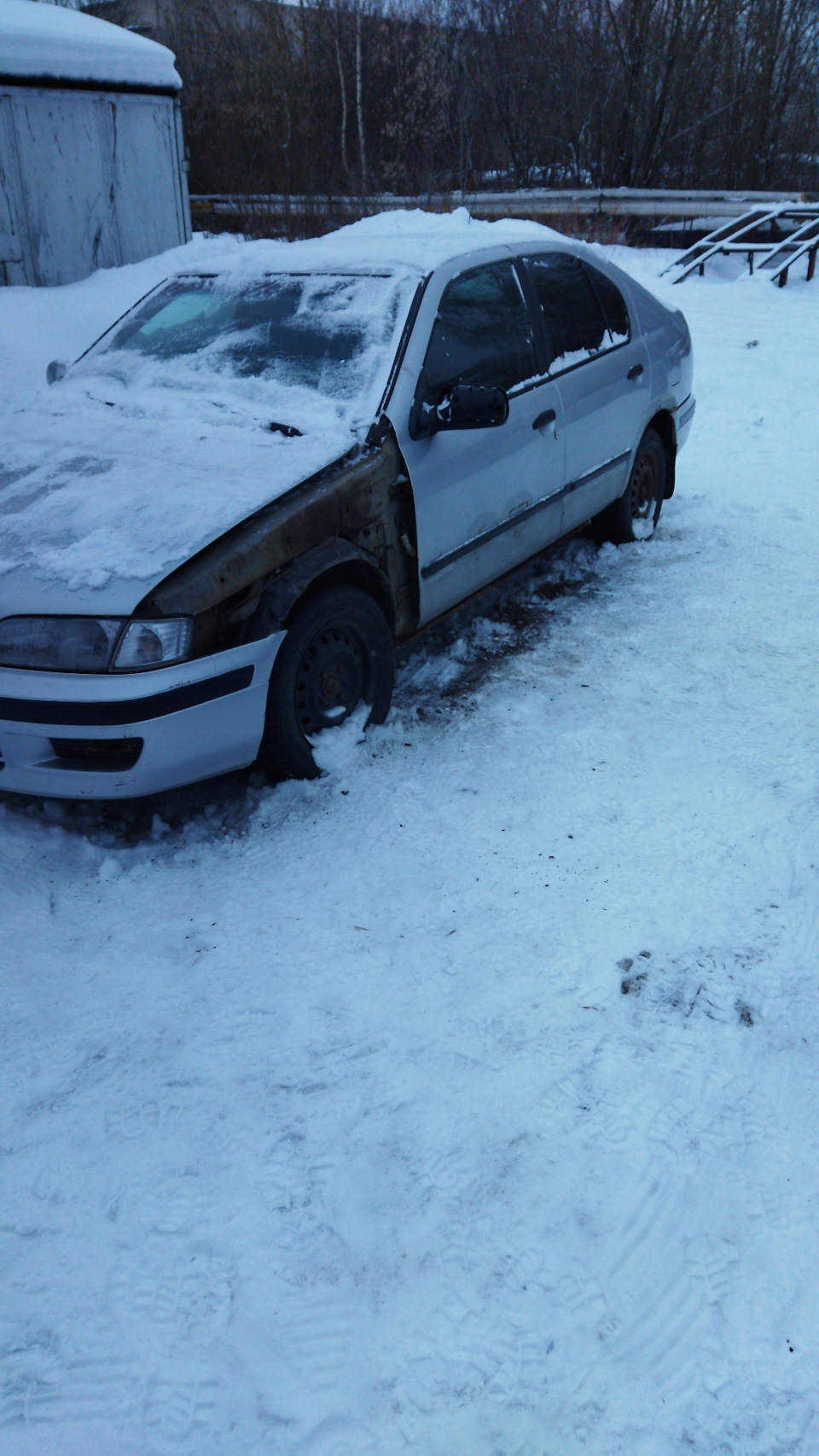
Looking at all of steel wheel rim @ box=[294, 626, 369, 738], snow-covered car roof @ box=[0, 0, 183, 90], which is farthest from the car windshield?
snow-covered car roof @ box=[0, 0, 183, 90]

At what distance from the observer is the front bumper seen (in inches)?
117

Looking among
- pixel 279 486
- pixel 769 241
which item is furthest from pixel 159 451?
pixel 769 241

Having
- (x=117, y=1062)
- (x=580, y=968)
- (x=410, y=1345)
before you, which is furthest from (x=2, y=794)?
(x=410, y=1345)

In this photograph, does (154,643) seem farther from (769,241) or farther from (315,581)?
(769,241)

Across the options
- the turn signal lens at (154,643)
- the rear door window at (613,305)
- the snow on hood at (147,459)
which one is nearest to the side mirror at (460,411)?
the snow on hood at (147,459)

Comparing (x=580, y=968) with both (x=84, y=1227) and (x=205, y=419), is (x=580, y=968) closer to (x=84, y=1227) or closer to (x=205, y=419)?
(x=84, y=1227)

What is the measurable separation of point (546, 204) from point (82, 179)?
974 cm

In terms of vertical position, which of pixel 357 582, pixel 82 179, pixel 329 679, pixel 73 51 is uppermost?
pixel 73 51

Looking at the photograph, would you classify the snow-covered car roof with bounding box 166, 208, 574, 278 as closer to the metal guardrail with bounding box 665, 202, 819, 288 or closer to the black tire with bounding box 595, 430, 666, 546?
the black tire with bounding box 595, 430, 666, 546

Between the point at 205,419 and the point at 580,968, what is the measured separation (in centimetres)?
235

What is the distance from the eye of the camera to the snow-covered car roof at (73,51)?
25.7 ft

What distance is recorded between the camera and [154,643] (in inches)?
118

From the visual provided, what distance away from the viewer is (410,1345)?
1.95 m

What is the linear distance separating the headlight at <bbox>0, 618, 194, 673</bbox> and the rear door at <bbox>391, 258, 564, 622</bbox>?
1.20m
